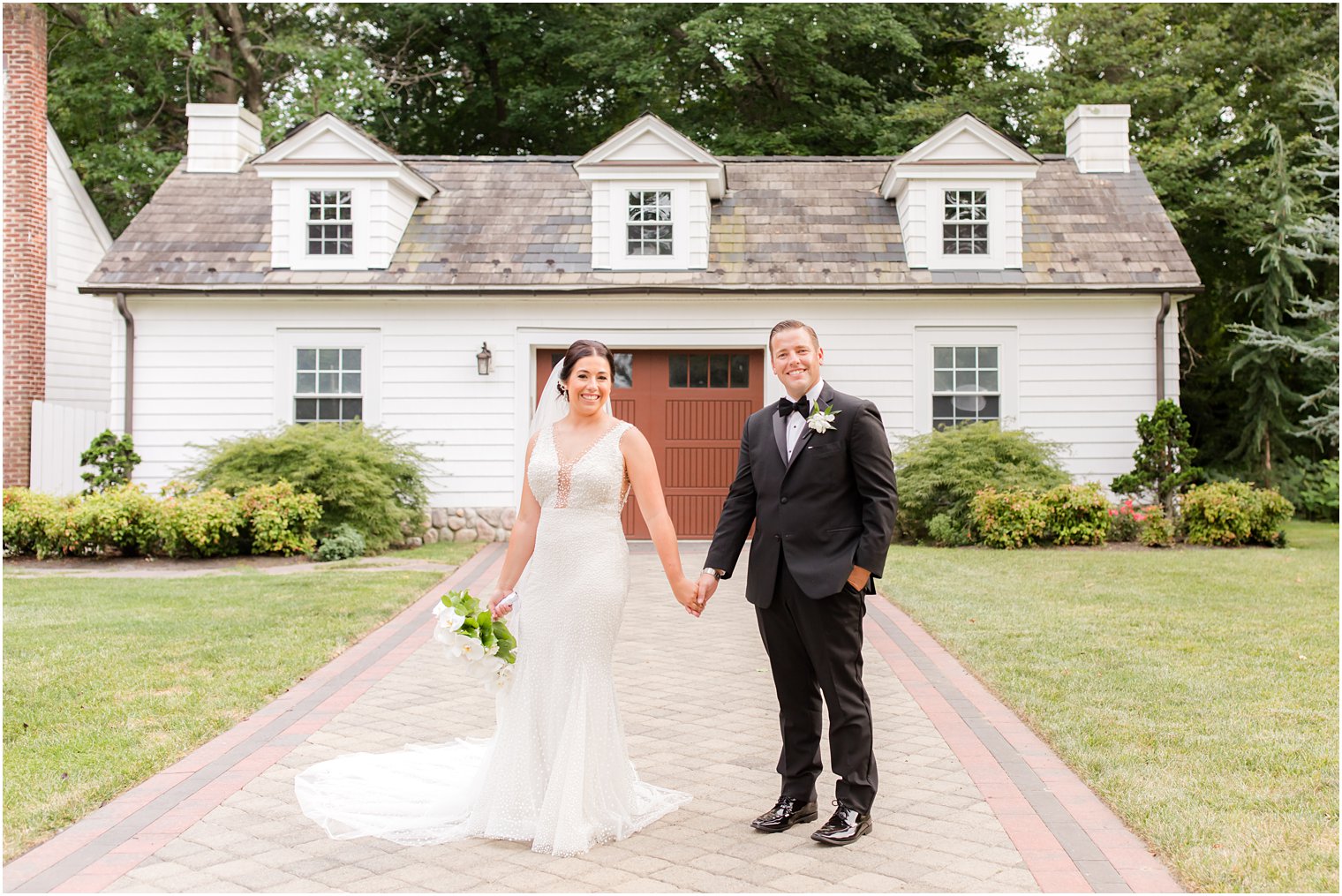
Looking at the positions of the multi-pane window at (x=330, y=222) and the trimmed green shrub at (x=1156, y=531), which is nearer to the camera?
the trimmed green shrub at (x=1156, y=531)

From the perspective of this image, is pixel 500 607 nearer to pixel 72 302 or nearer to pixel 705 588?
pixel 705 588

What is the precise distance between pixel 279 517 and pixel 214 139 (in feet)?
26.8

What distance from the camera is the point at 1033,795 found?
16.5 feet

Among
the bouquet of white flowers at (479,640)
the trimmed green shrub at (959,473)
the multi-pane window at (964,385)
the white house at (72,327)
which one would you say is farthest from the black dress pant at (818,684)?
the white house at (72,327)

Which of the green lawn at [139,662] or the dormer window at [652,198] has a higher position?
the dormer window at [652,198]

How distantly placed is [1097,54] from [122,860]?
24616mm

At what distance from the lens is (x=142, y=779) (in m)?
5.23

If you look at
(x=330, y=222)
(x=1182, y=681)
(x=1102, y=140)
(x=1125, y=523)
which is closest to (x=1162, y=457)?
(x=1125, y=523)

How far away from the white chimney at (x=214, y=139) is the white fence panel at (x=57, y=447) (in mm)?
4554

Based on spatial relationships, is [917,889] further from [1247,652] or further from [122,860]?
[1247,652]

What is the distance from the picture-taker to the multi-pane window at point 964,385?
54.7ft

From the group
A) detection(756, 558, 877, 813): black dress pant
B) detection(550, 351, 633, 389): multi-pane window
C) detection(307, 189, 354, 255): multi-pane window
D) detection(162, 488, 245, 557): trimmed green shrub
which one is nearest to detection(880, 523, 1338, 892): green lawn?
detection(756, 558, 877, 813): black dress pant

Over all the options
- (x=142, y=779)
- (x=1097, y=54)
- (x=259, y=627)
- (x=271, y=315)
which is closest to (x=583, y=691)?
(x=142, y=779)

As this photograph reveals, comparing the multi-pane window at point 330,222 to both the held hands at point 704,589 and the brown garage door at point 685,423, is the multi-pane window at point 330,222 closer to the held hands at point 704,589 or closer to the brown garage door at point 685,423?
the brown garage door at point 685,423
